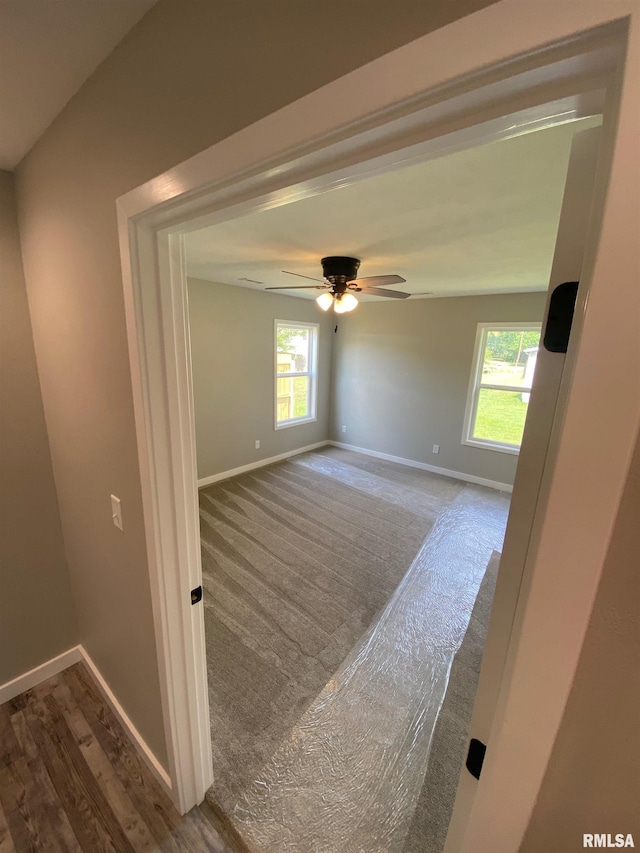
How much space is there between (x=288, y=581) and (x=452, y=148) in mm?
2586

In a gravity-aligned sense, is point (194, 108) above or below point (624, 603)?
above

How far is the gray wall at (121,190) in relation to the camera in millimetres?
496

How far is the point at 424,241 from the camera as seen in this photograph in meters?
2.04

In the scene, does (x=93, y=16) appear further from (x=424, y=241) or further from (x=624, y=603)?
(x=424, y=241)

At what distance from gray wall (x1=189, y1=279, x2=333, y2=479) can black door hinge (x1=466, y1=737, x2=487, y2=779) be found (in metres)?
3.59

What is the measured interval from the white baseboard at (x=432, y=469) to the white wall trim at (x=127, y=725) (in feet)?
13.2

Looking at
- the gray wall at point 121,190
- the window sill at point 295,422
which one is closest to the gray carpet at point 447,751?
the gray wall at point 121,190

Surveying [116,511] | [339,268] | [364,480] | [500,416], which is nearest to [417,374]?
[500,416]

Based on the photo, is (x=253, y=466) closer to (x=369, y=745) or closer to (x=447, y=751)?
(x=369, y=745)

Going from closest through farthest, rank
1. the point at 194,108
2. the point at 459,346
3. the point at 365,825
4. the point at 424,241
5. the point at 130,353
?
the point at 194,108, the point at 130,353, the point at 365,825, the point at 424,241, the point at 459,346

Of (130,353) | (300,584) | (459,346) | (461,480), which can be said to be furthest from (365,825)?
(459,346)

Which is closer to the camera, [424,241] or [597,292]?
[597,292]

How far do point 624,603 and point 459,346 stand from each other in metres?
4.35

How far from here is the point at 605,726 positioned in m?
0.39
